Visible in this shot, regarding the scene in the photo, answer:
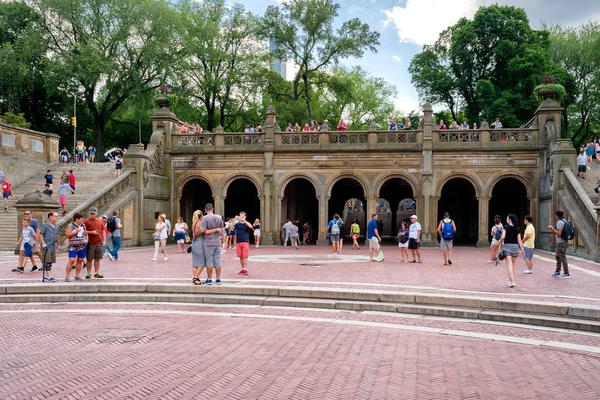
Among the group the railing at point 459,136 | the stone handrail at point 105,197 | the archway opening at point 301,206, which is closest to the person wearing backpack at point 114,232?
the stone handrail at point 105,197

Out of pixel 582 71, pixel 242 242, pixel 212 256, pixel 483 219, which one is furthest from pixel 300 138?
pixel 582 71

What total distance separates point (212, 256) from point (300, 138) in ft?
63.2

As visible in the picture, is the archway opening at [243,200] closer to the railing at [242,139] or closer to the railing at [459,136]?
the railing at [242,139]

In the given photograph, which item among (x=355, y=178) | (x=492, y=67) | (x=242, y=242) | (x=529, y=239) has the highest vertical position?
(x=492, y=67)

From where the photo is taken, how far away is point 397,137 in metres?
29.9

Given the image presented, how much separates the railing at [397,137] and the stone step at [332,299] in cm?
1993

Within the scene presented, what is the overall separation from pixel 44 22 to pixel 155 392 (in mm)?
49214

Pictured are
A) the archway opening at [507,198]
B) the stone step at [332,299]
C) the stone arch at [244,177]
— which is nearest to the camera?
the stone step at [332,299]

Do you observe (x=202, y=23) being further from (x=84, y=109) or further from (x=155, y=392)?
(x=155, y=392)

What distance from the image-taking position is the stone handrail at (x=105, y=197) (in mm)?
20859

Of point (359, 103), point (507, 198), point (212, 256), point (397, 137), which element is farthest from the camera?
point (359, 103)

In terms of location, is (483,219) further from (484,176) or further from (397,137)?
(397,137)

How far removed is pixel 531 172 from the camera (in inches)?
1126

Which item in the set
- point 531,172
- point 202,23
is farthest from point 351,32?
point 531,172
